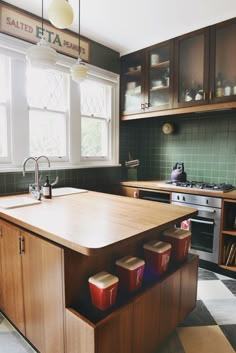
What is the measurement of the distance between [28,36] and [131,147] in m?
1.98

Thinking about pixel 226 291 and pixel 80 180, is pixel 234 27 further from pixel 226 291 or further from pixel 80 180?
pixel 226 291

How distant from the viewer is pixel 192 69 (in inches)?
109

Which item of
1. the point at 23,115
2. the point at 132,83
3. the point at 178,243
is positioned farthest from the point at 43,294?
the point at 132,83

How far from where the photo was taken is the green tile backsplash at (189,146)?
3.00 meters

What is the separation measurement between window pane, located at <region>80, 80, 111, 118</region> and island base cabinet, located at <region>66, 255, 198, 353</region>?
227 cm

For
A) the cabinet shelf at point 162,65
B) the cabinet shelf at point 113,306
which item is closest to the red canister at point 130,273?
the cabinet shelf at point 113,306

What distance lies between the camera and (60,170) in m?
2.84

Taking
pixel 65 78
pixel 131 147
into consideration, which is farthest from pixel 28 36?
pixel 131 147

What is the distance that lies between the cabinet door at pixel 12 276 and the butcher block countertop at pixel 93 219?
0.12 meters

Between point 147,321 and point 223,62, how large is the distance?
251 cm

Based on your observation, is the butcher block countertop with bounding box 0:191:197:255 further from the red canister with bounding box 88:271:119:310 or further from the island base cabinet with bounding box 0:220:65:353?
the red canister with bounding box 88:271:119:310

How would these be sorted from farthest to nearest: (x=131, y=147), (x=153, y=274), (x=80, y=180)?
1. (x=131, y=147)
2. (x=80, y=180)
3. (x=153, y=274)

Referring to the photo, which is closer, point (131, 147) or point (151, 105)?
point (151, 105)

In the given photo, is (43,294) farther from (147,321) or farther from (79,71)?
(79,71)
